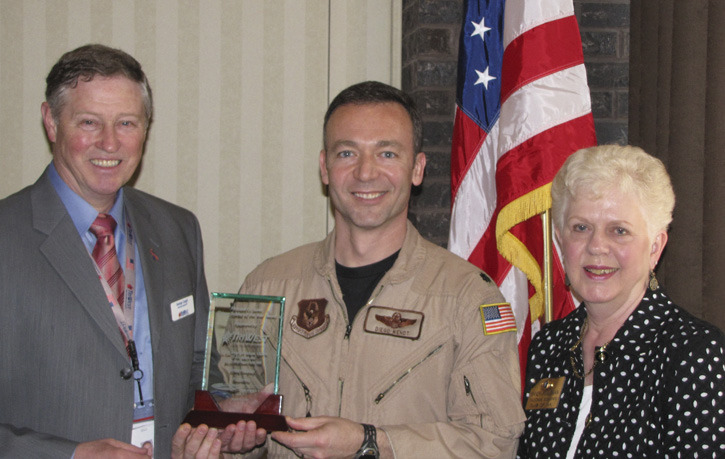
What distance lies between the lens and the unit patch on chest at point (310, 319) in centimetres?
222

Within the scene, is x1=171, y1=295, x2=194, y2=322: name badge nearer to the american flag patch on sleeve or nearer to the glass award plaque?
the glass award plaque

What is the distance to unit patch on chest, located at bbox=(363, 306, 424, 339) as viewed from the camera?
2.14 meters

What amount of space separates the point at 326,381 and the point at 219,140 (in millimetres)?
1939

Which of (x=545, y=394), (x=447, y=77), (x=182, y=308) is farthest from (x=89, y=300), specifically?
(x=447, y=77)

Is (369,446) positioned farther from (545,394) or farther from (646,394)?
(646,394)

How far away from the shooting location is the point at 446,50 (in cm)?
357

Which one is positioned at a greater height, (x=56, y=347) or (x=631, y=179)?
(x=631, y=179)

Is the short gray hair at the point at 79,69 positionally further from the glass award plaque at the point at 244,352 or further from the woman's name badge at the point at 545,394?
the woman's name badge at the point at 545,394

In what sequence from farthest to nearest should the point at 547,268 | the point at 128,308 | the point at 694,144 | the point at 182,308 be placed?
1. the point at 547,268
2. the point at 694,144
3. the point at 182,308
4. the point at 128,308

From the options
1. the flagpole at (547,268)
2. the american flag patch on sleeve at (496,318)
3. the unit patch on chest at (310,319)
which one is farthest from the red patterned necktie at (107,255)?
the flagpole at (547,268)

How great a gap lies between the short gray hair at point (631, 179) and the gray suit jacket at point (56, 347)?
1.39 m

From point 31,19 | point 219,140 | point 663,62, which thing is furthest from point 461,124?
point 31,19

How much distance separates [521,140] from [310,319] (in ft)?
4.30

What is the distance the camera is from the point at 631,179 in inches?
81.7
